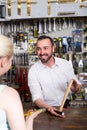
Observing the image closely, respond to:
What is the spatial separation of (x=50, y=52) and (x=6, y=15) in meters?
1.28

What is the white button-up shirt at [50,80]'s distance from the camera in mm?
2996

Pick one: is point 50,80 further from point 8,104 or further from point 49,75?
point 8,104

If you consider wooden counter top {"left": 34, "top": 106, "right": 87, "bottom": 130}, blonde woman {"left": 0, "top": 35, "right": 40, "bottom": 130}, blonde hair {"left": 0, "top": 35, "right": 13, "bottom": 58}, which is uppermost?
blonde hair {"left": 0, "top": 35, "right": 13, "bottom": 58}

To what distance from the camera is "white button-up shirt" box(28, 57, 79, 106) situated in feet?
9.83

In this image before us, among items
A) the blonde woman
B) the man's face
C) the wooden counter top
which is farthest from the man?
the blonde woman

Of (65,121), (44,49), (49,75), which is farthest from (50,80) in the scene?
(65,121)

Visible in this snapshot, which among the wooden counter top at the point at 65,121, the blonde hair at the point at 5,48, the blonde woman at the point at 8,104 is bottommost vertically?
the wooden counter top at the point at 65,121

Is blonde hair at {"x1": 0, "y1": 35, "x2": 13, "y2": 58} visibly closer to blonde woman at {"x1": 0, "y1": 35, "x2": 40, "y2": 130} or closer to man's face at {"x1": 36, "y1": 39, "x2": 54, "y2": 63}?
blonde woman at {"x1": 0, "y1": 35, "x2": 40, "y2": 130}

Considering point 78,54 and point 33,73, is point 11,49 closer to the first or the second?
point 33,73

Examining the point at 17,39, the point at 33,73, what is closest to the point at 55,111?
the point at 33,73

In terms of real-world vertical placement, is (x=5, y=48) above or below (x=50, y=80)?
above

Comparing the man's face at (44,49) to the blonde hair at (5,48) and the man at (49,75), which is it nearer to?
the man at (49,75)

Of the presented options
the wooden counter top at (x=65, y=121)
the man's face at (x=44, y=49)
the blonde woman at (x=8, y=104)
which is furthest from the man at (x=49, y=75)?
the blonde woman at (x=8, y=104)

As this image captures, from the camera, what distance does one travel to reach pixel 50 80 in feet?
10.0
